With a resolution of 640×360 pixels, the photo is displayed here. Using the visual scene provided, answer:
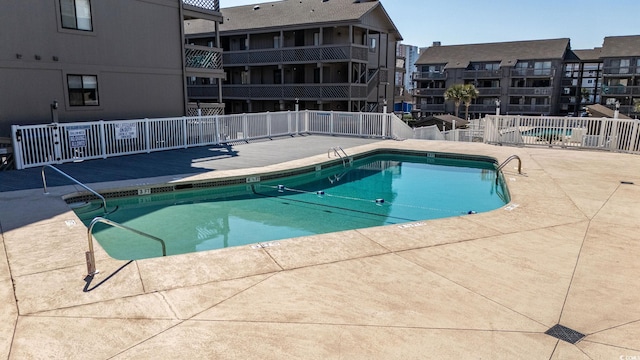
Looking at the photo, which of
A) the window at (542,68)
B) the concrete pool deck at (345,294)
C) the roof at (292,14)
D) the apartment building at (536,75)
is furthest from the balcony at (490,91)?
the concrete pool deck at (345,294)

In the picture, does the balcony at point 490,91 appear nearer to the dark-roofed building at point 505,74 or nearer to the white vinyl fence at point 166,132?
the dark-roofed building at point 505,74

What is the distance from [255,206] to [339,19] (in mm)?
21697

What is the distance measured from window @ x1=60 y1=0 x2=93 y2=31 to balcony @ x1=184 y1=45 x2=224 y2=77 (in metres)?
4.33

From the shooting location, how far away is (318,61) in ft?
99.8

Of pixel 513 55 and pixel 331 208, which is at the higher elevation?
pixel 513 55

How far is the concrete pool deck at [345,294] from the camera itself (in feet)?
12.9

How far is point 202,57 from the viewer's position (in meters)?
20.9

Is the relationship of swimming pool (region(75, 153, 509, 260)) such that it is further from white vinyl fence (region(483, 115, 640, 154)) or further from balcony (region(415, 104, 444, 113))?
balcony (region(415, 104, 444, 113))

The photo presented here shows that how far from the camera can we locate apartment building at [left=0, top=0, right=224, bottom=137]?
45.2 feet

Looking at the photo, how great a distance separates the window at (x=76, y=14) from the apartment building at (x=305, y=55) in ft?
55.7

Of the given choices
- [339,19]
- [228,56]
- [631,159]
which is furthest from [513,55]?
[631,159]

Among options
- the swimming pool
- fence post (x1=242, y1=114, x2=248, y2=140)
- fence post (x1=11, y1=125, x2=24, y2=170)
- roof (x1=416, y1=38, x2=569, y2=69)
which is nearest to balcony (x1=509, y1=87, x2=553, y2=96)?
roof (x1=416, y1=38, x2=569, y2=69)

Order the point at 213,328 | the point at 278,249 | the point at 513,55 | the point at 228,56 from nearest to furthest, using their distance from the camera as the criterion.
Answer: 1. the point at 213,328
2. the point at 278,249
3. the point at 228,56
4. the point at 513,55

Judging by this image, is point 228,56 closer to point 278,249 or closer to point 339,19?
point 339,19
